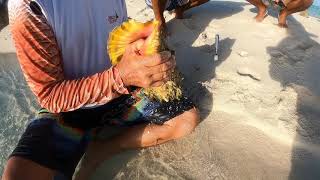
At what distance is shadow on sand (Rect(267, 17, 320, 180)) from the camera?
95.8 inches

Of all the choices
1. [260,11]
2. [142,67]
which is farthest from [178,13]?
[142,67]

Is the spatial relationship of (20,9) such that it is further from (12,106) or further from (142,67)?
(12,106)

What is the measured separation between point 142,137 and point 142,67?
0.79m

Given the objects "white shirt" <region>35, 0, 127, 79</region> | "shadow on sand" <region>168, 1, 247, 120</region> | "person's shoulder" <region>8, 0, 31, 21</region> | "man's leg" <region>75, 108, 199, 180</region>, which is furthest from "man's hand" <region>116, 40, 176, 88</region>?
"shadow on sand" <region>168, 1, 247, 120</region>

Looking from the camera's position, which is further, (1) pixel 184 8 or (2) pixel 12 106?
(1) pixel 184 8

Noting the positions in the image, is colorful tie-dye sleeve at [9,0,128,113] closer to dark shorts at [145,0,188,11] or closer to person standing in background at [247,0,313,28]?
dark shorts at [145,0,188,11]

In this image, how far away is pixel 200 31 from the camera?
13.4 ft

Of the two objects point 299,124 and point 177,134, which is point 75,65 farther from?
point 299,124

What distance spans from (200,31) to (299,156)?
197 cm

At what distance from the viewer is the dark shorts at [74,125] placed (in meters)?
2.14

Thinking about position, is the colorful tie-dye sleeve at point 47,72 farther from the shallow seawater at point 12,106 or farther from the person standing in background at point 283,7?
the person standing in background at point 283,7

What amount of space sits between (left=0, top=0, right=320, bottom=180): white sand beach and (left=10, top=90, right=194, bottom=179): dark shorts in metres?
0.22

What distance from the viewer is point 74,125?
2.38 m

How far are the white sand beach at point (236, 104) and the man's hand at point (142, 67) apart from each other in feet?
2.40
